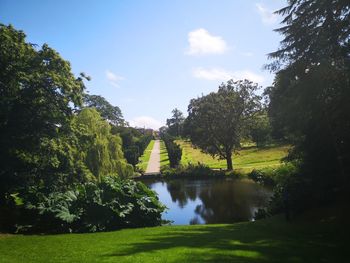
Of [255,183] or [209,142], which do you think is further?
[209,142]

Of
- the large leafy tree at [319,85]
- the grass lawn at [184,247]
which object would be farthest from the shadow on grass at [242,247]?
the large leafy tree at [319,85]

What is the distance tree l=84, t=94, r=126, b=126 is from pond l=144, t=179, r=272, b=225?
55439mm

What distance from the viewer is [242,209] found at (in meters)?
24.4

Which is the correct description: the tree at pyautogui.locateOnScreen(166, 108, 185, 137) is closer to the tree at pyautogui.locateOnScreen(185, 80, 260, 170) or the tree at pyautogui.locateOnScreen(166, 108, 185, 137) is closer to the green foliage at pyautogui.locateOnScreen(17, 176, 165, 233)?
the tree at pyautogui.locateOnScreen(185, 80, 260, 170)

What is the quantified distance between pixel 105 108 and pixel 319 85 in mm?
87469

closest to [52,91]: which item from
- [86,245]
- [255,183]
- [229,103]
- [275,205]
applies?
[86,245]

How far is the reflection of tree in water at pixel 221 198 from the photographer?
896 inches

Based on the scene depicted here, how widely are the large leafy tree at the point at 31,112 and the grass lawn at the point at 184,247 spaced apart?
4467 millimetres

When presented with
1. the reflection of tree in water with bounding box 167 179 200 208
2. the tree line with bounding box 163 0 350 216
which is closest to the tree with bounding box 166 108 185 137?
the reflection of tree in water with bounding box 167 179 200 208

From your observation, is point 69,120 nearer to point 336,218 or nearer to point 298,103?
point 298,103

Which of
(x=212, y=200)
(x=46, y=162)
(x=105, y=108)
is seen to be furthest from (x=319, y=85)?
(x=105, y=108)

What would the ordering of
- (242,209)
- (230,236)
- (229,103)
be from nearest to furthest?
(230,236), (242,209), (229,103)

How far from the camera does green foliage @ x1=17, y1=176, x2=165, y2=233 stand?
13102 mm

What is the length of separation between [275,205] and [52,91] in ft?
43.8
